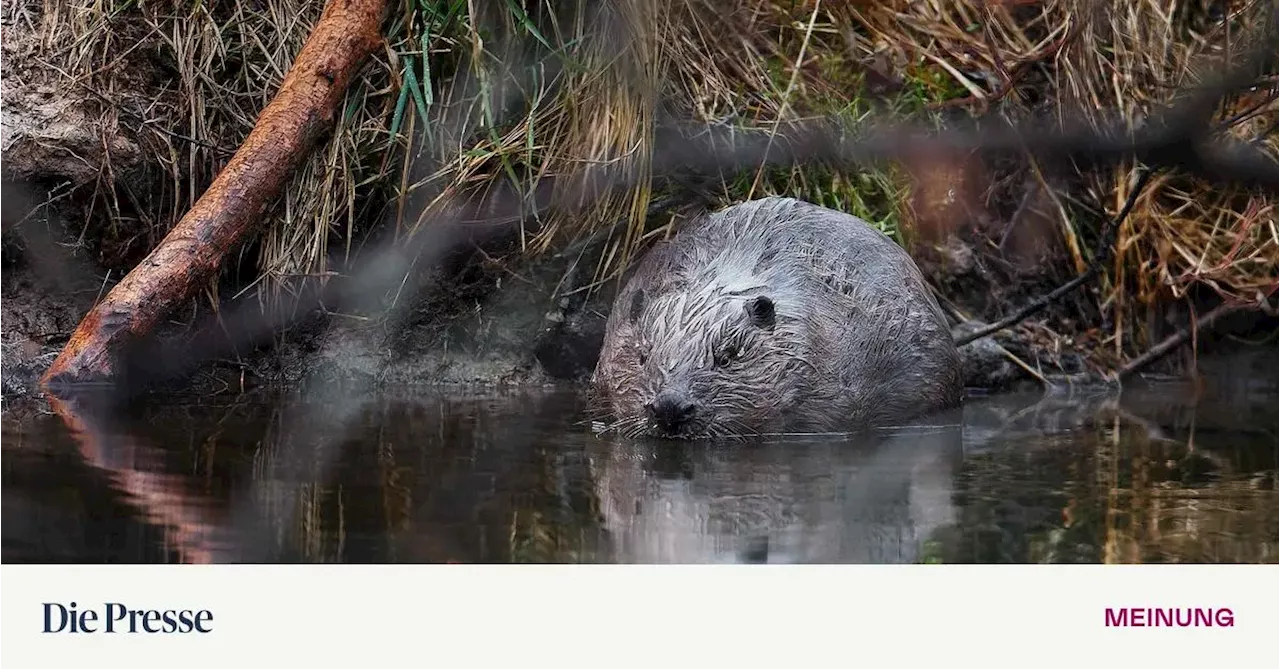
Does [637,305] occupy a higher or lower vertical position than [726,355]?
higher

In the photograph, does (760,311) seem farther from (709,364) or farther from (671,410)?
(671,410)

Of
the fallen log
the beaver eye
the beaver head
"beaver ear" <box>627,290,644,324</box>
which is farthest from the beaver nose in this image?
the fallen log

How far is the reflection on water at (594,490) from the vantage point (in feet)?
9.92

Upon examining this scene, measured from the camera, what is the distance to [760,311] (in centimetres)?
449

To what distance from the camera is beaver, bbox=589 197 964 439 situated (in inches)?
173

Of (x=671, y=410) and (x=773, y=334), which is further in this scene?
(x=773, y=334)

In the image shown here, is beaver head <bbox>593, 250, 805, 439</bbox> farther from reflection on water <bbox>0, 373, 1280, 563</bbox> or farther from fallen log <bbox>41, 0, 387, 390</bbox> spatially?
fallen log <bbox>41, 0, 387, 390</bbox>

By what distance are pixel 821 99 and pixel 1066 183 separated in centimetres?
124

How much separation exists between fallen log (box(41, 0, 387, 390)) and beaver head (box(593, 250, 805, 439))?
143cm

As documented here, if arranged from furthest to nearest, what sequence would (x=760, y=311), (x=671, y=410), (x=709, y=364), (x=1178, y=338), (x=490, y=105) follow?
(x=1178, y=338) → (x=490, y=105) → (x=760, y=311) → (x=709, y=364) → (x=671, y=410)

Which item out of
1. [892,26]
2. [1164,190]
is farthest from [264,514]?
[1164,190]

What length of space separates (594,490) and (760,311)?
1.11 metres

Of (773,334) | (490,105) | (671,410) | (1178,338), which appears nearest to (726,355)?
(773,334)

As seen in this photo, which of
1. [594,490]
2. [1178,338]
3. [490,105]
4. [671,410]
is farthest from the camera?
[1178,338]
